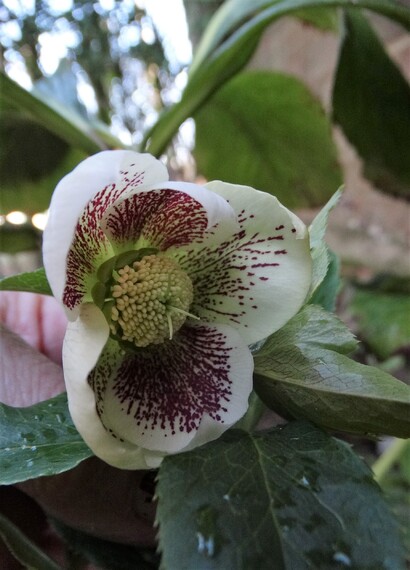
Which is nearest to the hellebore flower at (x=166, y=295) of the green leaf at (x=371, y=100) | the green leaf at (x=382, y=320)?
the green leaf at (x=371, y=100)

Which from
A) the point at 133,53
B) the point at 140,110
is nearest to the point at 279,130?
the point at 133,53

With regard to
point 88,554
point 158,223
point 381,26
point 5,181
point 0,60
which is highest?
point 381,26

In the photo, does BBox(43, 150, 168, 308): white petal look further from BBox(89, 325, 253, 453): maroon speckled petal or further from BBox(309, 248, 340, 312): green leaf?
BBox(309, 248, 340, 312): green leaf

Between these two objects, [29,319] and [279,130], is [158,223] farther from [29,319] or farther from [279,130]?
[279,130]

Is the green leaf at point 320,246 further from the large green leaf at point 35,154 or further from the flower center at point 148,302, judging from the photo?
the large green leaf at point 35,154

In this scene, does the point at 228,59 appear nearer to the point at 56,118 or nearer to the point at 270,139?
the point at 56,118

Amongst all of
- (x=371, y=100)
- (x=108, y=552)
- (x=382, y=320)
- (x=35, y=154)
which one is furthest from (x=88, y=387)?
(x=382, y=320)
